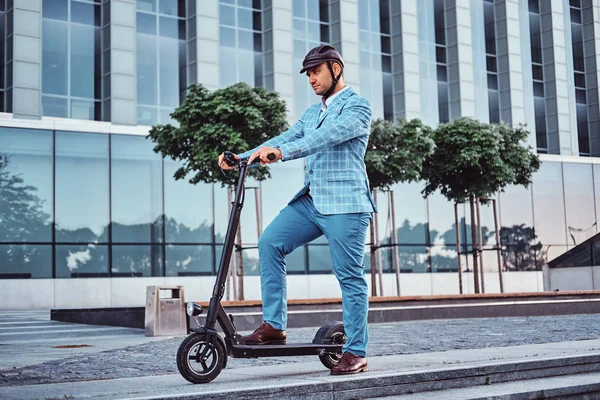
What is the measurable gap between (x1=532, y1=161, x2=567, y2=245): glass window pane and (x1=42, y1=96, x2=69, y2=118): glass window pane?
2100 cm

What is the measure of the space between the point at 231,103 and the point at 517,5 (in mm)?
25417

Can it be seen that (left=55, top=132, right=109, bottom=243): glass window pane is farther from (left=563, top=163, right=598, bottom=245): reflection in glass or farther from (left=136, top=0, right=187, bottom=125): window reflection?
(left=563, top=163, right=598, bottom=245): reflection in glass

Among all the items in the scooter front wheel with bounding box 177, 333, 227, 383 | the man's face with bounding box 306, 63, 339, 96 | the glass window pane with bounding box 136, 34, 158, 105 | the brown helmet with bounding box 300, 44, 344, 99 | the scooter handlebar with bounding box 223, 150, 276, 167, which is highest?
the glass window pane with bounding box 136, 34, 158, 105

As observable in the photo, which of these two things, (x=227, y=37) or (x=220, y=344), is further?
(x=227, y=37)

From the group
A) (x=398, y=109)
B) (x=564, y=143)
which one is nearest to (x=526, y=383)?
(x=398, y=109)

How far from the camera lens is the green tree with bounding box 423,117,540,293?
20.2 meters

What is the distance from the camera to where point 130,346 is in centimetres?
941

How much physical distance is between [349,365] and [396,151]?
46.6 feet

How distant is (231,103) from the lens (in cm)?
1667

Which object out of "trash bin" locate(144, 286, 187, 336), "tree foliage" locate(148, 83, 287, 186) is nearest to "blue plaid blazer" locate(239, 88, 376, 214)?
"trash bin" locate(144, 286, 187, 336)

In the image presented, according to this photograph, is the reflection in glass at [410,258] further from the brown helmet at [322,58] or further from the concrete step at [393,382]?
the brown helmet at [322,58]

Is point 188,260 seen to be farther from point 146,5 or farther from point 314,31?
point 314,31

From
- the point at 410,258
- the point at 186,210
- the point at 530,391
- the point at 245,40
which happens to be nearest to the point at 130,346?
the point at 530,391

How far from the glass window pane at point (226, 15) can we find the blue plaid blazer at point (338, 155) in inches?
A: 1050
